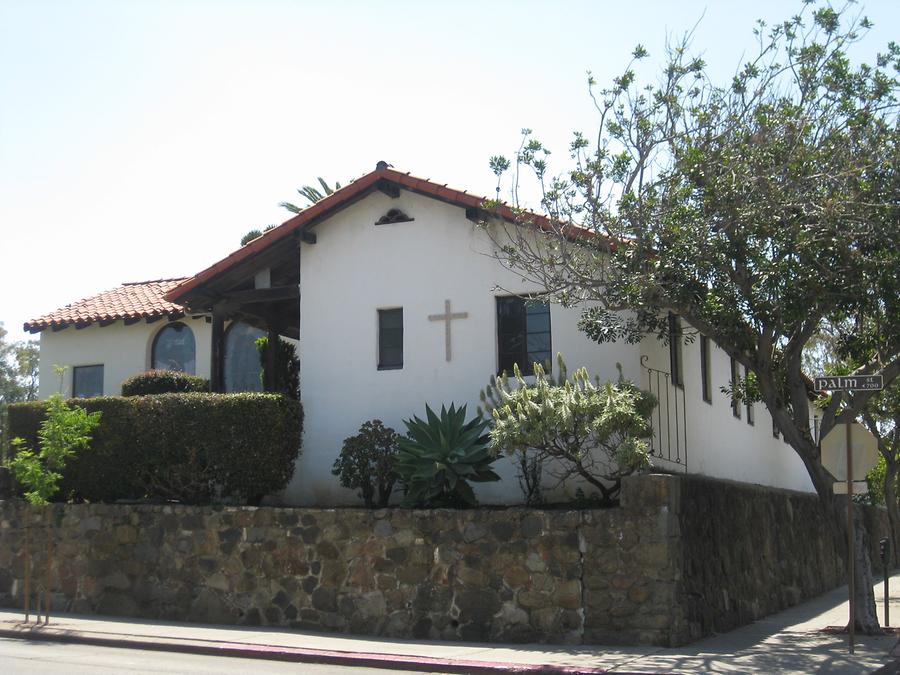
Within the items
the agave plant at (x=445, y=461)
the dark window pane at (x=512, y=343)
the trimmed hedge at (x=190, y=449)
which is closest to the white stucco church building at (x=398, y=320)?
the dark window pane at (x=512, y=343)

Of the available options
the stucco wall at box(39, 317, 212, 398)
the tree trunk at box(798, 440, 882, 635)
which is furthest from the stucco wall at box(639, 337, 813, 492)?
the stucco wall at box(39, 317, 212, 398)

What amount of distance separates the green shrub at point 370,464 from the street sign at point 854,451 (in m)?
6.58

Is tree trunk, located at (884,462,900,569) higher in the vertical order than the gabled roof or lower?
lower

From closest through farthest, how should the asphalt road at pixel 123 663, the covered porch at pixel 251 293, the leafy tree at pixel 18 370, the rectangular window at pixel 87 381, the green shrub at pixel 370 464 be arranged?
the asphalt road at pixel 123 663 → the green shrub at pixel 370 464 → the covered porch at pixel 251 293 → the rectangular window at pixel 87 381 → the leafy tree at pixel 18 370

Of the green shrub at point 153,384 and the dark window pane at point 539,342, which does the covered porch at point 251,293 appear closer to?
the green shrub at point 153,384

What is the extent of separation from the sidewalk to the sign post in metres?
0.85

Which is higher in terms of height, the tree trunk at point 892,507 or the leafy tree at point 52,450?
the leafy tree at point 52,450

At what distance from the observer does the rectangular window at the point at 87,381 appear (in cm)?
2509

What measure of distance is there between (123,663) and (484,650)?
427cm

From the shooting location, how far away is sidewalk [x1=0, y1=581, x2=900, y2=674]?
39.1ft

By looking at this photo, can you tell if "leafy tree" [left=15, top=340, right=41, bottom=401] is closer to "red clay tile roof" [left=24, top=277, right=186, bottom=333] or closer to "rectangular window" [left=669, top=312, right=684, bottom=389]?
"red clay tile roof" [left=24, top=277, right=186, bottom=333]

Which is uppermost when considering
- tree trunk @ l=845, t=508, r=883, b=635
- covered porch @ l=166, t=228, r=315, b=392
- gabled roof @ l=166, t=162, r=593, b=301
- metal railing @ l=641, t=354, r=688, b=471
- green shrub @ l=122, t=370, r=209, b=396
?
gabled roof @ l=166, t=162, r=593, b=301

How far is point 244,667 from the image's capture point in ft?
39.3

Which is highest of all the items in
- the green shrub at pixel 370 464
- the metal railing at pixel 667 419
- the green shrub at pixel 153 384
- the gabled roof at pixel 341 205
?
the gabled roof at pixel 341 205
